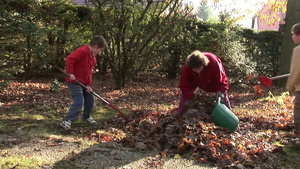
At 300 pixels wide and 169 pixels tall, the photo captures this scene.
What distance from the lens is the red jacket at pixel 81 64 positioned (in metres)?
4.33

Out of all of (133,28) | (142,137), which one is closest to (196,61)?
(142,137)

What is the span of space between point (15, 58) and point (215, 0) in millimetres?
7749

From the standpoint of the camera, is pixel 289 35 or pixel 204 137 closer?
pixel 204 137

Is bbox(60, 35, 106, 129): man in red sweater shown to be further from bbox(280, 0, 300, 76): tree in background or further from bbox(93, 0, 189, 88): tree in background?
bbox(280, 0, 300, 76): tree in background

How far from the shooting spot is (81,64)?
4.48m

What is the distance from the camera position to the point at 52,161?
10.5 feet

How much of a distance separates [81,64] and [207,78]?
202cm

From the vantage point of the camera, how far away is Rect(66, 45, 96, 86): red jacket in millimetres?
4328

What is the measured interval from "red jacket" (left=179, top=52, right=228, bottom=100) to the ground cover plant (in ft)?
1.04

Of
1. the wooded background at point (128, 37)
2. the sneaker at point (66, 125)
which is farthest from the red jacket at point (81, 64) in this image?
the wooded background at point (128, 37)

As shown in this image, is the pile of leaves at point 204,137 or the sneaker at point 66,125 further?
the sneaker at point 66,125

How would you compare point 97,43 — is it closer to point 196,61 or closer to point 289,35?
point 196,61

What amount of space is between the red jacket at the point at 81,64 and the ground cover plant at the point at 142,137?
2.77 feet

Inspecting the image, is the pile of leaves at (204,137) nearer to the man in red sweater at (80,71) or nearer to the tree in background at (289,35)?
the man in red sweater at (80,71)
